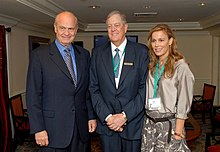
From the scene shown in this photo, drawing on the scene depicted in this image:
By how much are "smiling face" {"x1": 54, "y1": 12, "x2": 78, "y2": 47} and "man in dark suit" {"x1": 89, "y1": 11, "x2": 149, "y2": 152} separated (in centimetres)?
27

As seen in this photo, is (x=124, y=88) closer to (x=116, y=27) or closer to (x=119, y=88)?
(x=119, y=88)

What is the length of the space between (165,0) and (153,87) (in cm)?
219

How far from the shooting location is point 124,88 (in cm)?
219

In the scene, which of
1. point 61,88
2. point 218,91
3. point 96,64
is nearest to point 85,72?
point 96,64

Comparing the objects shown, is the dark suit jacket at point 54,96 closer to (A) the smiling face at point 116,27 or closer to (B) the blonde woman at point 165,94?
(A) the smiling face at point 116,27

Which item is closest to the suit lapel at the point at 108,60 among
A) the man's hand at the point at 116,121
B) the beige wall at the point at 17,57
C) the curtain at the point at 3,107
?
the man's hand at the point at 116,121

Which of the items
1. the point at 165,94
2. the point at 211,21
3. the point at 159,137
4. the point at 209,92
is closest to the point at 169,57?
the point at 165,94

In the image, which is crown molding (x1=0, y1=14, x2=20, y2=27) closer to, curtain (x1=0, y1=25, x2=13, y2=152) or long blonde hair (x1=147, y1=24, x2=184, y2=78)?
curtain (x1=0, y1=25, x2=13, y2=152)

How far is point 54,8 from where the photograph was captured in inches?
168

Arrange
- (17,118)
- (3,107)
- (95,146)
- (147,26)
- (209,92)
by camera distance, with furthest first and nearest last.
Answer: (147,26), (209,92), (95,146), (17,118), (3,107)

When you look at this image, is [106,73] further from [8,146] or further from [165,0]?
[8,146]

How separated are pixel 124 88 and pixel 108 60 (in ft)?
0.85

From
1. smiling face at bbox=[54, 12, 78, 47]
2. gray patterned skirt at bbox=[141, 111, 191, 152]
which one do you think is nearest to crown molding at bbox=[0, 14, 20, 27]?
smiling face at bbox=[54, 12, 78, 47]

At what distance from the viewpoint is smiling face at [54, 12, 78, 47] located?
213 cm
